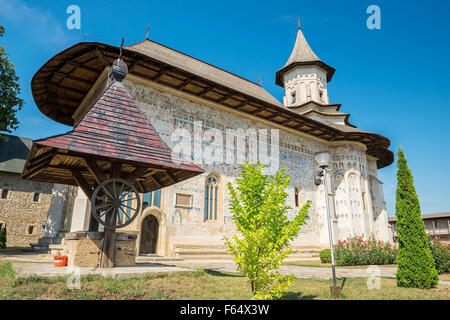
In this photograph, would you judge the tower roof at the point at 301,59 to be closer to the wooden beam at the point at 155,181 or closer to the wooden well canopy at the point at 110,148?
the wooden beam at the point at 155,181

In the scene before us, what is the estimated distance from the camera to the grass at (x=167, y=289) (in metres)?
4.04

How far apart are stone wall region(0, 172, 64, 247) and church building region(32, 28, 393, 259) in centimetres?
1130

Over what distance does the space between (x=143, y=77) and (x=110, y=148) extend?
7.38 m

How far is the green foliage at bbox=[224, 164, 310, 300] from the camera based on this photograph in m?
4.00

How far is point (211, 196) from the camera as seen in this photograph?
13.2 m

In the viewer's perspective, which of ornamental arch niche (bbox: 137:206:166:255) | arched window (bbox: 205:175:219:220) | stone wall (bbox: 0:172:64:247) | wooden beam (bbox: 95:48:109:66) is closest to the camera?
wooden beam (bbox: 95:48:109:66)

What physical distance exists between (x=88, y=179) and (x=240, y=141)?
832 centimetres

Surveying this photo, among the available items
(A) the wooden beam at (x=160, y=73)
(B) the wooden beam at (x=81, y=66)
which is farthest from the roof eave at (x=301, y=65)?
(B) the wooden beam at (x=81, y=66)

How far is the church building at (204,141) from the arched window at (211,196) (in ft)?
0.15

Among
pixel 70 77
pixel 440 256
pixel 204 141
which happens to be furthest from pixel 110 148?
pixel 440 256

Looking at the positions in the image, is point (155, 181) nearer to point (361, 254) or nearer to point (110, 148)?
point (110, 148)

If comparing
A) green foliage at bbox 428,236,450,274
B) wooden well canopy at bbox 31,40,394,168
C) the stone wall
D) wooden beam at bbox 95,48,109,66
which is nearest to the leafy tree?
wooden well canopy at bbox 31,40,394,168

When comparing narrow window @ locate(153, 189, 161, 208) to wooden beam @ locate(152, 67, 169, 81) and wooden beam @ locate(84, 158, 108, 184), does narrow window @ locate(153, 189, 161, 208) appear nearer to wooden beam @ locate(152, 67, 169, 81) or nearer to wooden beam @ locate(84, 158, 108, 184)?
wooden beam @ locate(152, 67, 169, 81)
